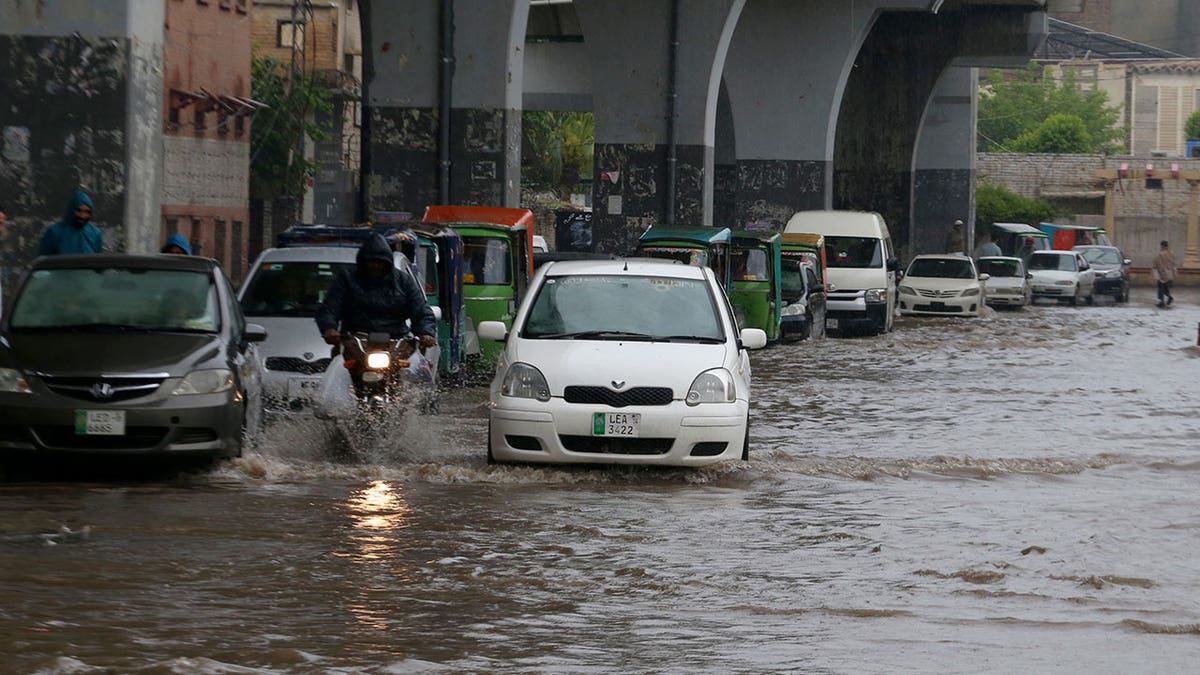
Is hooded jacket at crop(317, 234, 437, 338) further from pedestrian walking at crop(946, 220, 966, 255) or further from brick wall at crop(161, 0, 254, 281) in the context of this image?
pedestrian walking at crop(946, 220, 966, 255)

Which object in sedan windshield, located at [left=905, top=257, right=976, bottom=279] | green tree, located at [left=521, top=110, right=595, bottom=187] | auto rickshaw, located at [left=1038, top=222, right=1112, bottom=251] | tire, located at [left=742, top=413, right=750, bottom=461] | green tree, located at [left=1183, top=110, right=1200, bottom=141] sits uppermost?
green tree, located at [left=1183, top=110, right=1200, bottom=141]

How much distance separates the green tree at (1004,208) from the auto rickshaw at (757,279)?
172 ft

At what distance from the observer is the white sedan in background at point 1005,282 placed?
51.3 m

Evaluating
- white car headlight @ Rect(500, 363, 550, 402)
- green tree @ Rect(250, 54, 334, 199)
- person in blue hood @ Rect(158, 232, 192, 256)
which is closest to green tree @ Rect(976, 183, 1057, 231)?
green tree @ Rect(250, 54, 334, 199)

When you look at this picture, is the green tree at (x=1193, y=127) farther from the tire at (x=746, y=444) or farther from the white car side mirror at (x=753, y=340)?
the tire at (x=746, y=444)

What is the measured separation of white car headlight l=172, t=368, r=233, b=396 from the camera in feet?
40.3

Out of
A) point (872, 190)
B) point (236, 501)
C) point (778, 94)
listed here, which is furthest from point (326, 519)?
point (872, 190)

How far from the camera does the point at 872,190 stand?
56.0 meters

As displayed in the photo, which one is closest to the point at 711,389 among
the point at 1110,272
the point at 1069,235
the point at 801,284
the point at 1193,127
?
the point at 801,284

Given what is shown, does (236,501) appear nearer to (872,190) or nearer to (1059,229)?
(872,190)

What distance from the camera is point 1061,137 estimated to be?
117 metres

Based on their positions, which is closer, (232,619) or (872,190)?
(232,619)

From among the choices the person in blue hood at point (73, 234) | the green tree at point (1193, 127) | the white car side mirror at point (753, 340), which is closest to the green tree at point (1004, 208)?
the green tree at point (1193, 127)

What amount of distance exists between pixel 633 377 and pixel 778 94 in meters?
30.6
